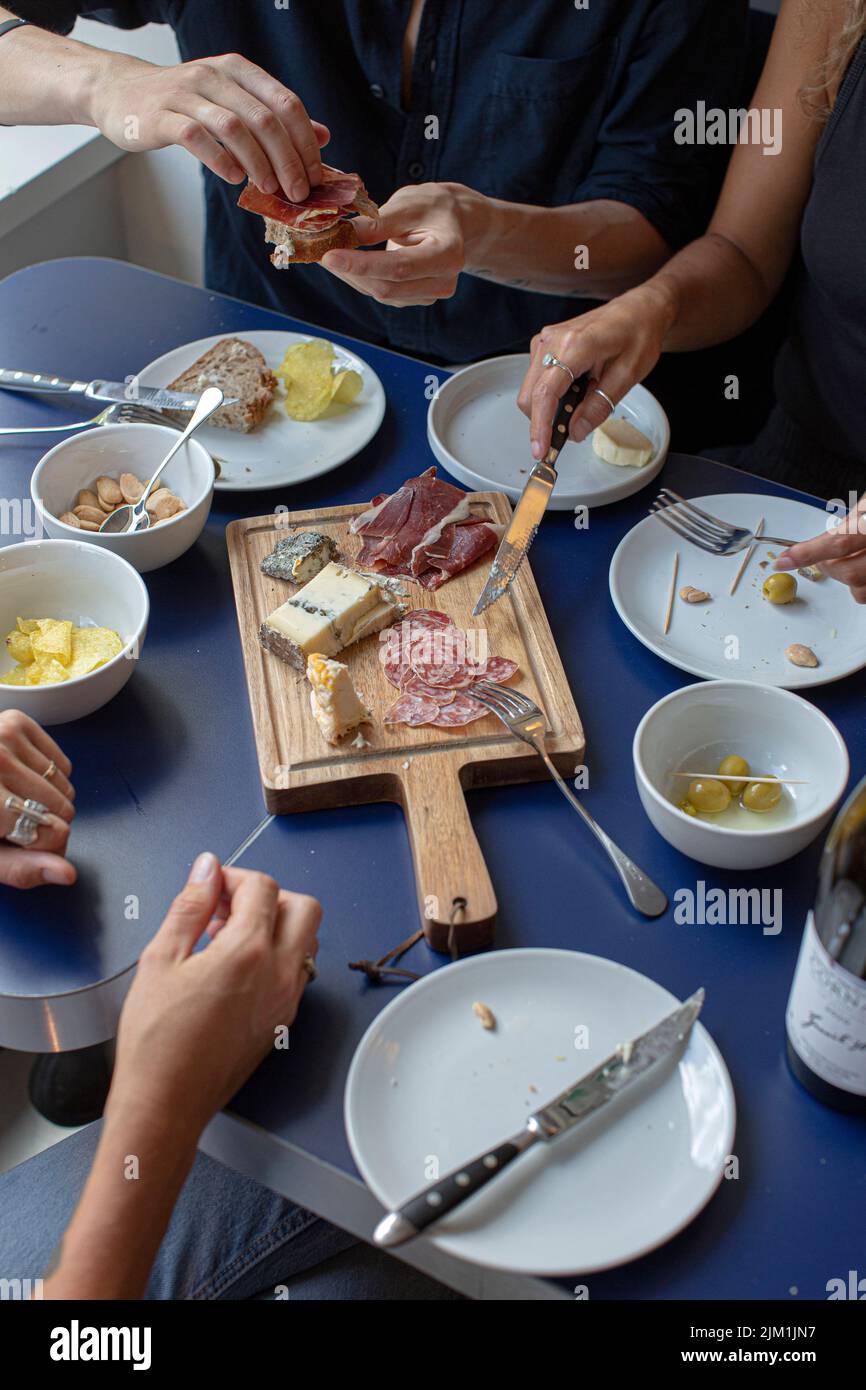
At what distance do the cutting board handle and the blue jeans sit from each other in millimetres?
398

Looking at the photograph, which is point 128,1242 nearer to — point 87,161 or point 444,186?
point 444,186

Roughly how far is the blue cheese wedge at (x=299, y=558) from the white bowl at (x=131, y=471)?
0.38 feet

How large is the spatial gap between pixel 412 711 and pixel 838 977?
567 mm

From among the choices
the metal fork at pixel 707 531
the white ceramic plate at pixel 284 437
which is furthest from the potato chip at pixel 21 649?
the metal fork at pixel 707 531

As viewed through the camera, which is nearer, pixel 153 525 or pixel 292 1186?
pixel 292 1186

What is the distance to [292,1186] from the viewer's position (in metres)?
0.99

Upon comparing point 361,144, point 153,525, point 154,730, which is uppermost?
point 361,144

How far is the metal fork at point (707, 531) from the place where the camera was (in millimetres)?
1498

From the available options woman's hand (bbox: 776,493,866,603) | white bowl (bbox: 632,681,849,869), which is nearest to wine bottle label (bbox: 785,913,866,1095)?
white bowl (bbox: 632,681,849,869)

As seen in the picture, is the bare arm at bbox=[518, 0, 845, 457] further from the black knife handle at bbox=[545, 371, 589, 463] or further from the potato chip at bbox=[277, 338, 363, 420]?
the potato chip at bbox=[277, 338, 363, 420]

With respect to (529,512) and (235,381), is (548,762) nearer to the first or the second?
(529,512)
